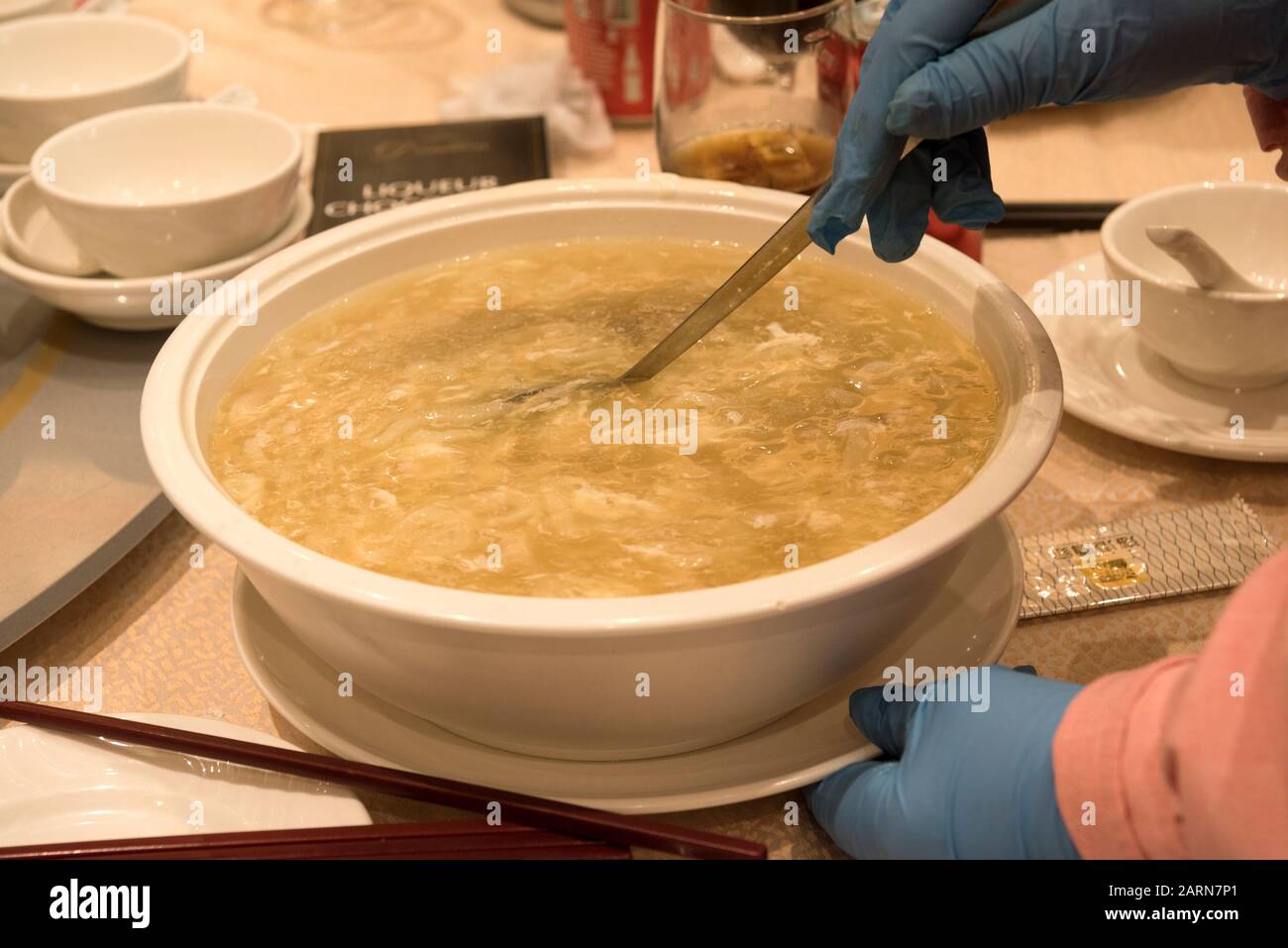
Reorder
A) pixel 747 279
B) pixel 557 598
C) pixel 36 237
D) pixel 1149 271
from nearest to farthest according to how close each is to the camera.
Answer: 1. pixel 557 598
2. pixel 747 279
3. pixel 1149 271
4. pixel 36 237

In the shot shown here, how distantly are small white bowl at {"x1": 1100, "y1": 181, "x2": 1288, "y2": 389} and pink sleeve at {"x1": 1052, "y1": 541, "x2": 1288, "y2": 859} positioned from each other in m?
0.76

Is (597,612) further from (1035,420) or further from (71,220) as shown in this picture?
(71,220)

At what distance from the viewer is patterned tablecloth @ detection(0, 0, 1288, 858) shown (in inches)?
50.1

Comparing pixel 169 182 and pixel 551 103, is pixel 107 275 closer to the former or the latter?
pixel 169 182

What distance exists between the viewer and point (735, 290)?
1.25 meters

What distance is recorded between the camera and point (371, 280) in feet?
5.01

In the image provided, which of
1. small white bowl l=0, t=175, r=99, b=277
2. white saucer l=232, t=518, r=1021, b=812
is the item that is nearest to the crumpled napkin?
small white bowl l=0, t=175, r=99, b=277

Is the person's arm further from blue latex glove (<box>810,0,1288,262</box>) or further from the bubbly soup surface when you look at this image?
blue latex glove (<box>810,0,1288,262</box>)

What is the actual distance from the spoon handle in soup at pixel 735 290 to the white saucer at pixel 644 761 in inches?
15.2

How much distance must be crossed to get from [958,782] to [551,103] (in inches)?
72.6

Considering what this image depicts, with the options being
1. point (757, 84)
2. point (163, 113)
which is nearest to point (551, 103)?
point (757, 84)

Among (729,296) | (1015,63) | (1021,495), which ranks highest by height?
(1015,63)

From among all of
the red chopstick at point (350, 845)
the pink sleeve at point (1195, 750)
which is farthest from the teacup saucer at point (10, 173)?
the pink sleeve at point (1195, 750)
